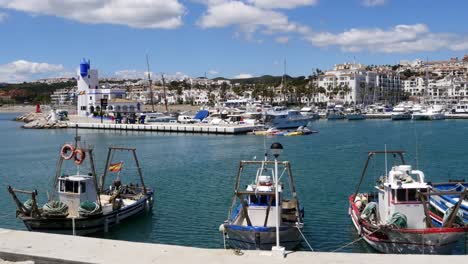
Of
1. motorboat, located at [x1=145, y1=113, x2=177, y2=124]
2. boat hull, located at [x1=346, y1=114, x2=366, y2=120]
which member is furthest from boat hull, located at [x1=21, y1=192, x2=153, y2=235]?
boat hull, located at [x1=346, y1=114, x2=366, y2=120]

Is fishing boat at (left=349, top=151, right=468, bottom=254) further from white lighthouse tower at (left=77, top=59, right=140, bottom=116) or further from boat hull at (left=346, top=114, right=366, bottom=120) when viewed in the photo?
boat hull at (left=346, top=114, right=366, bottom=120)

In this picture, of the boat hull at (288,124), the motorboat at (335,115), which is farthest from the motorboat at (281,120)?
the motorboat at (335,115)

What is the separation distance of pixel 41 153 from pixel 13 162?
7835 millimetres

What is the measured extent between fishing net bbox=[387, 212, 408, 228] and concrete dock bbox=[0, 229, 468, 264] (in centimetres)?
667

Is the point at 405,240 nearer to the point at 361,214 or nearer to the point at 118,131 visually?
the point at 361,214

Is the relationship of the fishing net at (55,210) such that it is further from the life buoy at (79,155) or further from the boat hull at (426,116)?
the boat hull at (426,116)

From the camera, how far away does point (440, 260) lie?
10.9 metres

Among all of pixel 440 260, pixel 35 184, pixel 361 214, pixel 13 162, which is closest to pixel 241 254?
pixel 440 260

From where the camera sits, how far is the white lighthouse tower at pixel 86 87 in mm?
121375

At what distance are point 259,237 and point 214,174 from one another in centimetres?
2301

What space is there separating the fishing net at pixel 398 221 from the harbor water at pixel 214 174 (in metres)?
2.16

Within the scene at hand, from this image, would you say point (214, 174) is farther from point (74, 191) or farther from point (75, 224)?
point (75, 224)

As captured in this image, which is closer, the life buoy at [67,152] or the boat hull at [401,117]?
the life buoy at [67,152]

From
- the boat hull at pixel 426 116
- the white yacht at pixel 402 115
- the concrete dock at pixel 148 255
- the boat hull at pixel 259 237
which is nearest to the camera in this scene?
the concrete dock at pixel 148 255
